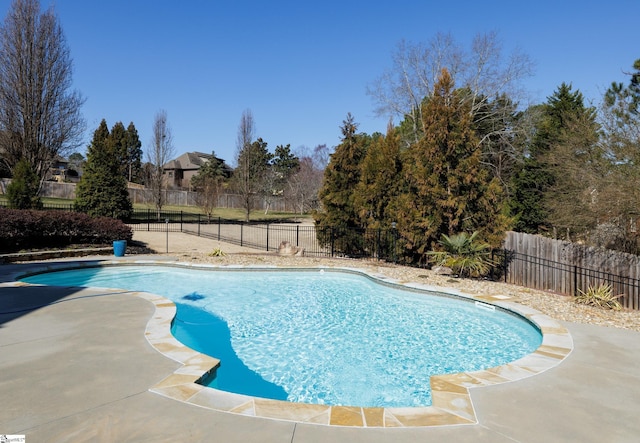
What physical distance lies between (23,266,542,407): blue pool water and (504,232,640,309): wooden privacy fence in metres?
4.36

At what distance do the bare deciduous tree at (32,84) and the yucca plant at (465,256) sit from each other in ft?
68.6

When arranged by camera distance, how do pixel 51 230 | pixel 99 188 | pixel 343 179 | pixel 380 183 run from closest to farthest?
pixel 51 230 < pixel 380 183 < pixel 343 179 < pixel 99 188

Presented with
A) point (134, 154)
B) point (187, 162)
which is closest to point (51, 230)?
point (134, 154)

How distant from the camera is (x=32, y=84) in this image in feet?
64.6

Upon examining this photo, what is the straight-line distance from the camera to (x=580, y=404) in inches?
146

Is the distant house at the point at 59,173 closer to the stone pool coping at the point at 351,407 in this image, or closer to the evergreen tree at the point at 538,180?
the evergreen tree at the point at 538,180

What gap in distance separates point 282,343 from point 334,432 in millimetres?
3705

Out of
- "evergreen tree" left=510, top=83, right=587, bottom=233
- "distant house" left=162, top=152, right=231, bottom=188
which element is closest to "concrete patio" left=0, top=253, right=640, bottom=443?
"evergreen tree" left=510, top=83, right=587, bottom=233

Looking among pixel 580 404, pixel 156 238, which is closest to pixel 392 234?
pixel 580 404

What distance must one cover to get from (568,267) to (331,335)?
804cm

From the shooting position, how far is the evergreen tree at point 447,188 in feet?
41.8

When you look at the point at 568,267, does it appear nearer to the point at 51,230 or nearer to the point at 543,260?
the point at 543,260

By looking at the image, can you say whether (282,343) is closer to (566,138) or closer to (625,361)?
(625,361)

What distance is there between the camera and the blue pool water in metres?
5.22
